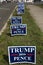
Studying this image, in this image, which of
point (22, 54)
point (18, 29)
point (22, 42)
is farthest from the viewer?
point (18, 29)

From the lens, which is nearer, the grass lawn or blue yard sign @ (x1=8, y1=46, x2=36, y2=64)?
blue yard sign @ (x1=8, y1=46, x2=36, y2=64)

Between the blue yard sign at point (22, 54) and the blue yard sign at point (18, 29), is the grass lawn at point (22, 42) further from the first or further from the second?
the blue yard sign at point (22, 54)

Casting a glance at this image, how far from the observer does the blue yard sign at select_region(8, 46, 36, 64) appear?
6621 millimetres

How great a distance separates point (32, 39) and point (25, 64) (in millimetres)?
2958

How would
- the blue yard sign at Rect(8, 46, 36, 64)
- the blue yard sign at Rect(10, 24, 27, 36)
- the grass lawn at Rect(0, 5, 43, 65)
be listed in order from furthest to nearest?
1. the blue yard sign at Rect(10, 24, 27, 36)
2. the grass lawn at Rect(0, 5, 43, 65)
3. the blue yard sign at Rect(8, 46, 36, 64)

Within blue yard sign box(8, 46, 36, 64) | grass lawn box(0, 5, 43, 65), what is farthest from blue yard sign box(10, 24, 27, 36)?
blue yard sign box(8, 46, 36, 64)

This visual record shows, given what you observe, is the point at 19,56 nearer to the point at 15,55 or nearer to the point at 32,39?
the point at 15,55

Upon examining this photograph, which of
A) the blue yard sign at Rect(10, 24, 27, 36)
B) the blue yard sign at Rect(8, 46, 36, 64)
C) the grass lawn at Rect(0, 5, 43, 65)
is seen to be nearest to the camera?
the blue yard sign at Rect(8, 46, 36, 64)

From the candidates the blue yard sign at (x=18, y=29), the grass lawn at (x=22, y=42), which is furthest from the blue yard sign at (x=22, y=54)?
the blue yard sign at (x=18, y=29)

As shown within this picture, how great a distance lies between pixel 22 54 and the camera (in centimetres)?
671

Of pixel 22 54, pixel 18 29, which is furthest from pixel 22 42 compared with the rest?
pixel 22 54

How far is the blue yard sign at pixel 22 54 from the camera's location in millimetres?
6621

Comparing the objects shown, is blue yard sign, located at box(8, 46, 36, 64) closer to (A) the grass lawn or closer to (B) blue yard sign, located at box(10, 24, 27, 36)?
(A) the grass lawn

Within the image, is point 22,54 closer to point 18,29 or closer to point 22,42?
point 22,42
